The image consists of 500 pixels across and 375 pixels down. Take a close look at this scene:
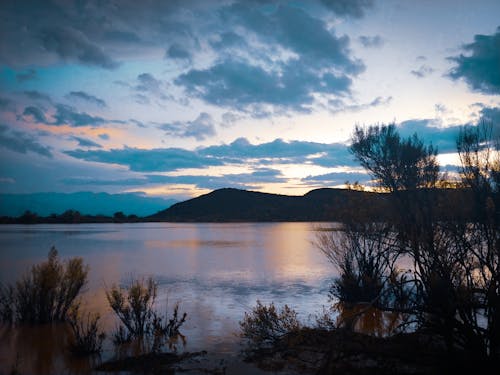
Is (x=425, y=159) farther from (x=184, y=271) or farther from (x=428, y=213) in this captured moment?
(x=184, y=271)

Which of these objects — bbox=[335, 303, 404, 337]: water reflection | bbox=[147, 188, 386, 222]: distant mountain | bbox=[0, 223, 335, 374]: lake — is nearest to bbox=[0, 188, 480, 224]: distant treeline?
bbox=[147, 188, 386, 222]: distant mountain

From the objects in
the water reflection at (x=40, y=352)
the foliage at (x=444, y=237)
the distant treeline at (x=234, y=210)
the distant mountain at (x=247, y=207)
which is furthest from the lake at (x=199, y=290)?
the distant mountain at (x=247, y=207)

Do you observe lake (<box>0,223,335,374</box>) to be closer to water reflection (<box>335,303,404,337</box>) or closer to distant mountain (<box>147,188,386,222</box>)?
water reflection (<box>335,303,404,337</box>)

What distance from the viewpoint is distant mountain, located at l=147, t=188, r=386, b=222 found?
13038 centimetres

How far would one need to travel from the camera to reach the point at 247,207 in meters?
147

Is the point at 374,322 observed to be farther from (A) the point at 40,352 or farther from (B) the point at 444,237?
(A) the point at 40,352

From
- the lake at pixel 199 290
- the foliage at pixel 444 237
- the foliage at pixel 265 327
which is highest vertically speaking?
the foliage at pixel 444 237

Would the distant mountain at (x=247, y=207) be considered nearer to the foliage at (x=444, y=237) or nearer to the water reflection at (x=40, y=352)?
the foliage at (x=444, y=237)

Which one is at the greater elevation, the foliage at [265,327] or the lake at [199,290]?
the foliage at [265,327]

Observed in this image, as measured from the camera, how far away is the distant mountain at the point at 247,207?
13038 centimetres

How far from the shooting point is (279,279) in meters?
20.1

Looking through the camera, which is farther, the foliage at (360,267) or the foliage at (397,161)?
the foliage at (360,267)

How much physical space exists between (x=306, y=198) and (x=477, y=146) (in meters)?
132

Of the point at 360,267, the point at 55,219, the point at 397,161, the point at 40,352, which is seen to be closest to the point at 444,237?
the point at 397,161
